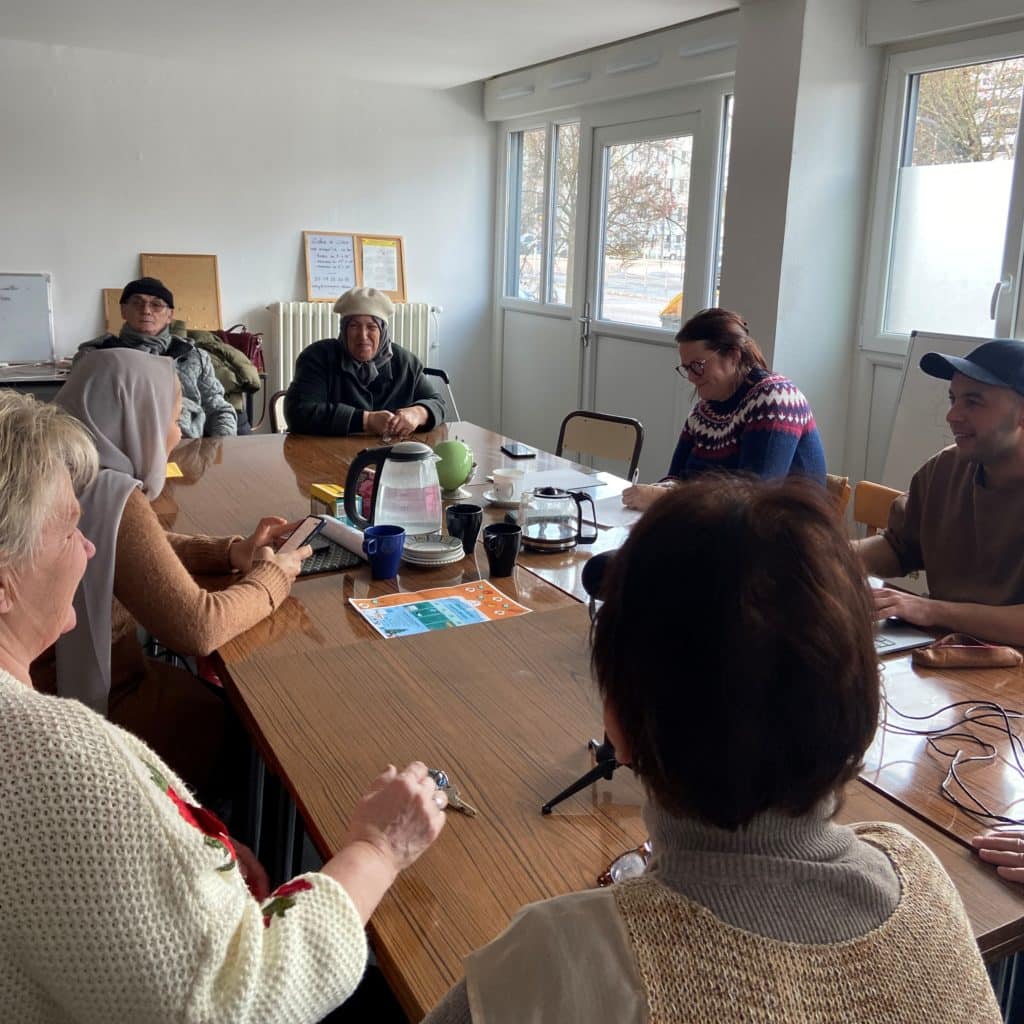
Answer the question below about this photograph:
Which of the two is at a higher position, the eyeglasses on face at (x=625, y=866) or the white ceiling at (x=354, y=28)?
the white ceiling at (x=354, y=28)

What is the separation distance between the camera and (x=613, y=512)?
96.6 inches

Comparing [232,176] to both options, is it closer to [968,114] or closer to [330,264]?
[330,264]

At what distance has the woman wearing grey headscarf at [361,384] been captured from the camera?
3359 millimetres

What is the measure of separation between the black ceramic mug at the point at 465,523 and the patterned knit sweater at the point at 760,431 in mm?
672

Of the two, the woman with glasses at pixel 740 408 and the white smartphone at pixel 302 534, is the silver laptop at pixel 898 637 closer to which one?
the woman with glasses at pixel 740 408

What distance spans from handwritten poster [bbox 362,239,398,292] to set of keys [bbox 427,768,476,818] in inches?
203

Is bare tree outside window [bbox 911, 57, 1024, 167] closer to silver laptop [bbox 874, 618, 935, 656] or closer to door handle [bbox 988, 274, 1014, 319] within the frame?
door handle [bbox 988, 274, 1014, 319]

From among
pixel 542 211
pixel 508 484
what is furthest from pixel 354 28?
pixel 508 484

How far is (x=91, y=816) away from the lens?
79 centimetres

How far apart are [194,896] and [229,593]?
0.93 m

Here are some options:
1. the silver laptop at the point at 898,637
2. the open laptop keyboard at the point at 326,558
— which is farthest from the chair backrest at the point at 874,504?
the open laptop keyboard at the point at 326,558

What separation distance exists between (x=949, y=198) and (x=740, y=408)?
171cm

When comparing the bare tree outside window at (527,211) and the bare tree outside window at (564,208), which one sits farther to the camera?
the bare tree outside window at (527,211)

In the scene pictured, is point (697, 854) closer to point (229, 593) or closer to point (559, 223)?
point (229, 593)
